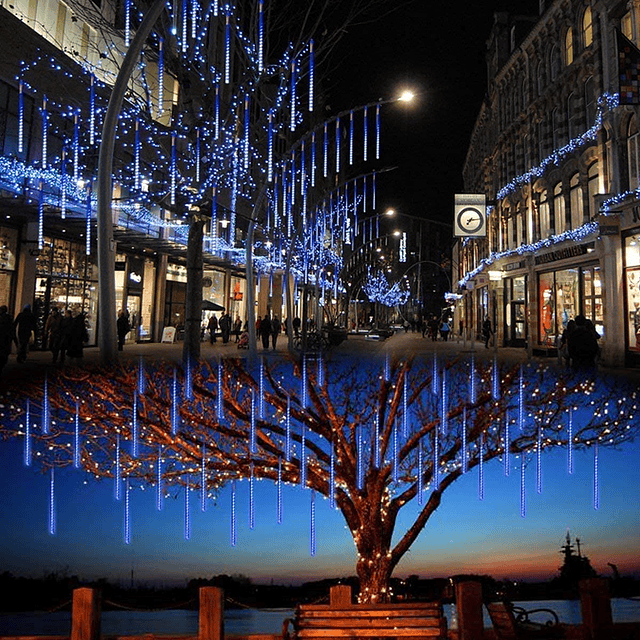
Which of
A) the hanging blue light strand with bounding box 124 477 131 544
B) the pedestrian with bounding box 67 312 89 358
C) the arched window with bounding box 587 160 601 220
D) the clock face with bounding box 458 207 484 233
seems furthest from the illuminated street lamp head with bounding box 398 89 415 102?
the hanging blue light strand with bounding box 124 477 131 544

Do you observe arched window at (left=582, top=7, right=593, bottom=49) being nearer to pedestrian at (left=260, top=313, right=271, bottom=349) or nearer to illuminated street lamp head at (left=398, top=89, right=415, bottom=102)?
illuminated street lamp head at (left=398, top=89, right=415, bottom=102)

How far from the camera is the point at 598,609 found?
427 cm

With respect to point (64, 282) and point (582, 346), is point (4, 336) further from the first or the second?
point (582, 346)

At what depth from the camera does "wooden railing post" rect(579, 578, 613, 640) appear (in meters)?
4.25

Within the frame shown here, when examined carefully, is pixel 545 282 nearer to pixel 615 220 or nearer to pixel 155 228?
pixel 615 220

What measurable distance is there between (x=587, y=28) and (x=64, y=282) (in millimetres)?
26466

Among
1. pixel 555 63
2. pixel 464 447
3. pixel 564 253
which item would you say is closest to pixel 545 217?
pixel 564 253

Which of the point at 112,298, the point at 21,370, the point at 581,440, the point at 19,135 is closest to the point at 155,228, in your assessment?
the point at 19,135

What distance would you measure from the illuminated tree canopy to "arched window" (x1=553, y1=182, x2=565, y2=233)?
21.5 m

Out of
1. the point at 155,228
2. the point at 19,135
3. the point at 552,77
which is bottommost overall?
the point at 155,228

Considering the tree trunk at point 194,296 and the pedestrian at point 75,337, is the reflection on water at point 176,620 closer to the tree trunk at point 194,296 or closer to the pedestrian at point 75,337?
the tree trunk at point 194,296

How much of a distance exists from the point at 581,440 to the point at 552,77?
26818 mm

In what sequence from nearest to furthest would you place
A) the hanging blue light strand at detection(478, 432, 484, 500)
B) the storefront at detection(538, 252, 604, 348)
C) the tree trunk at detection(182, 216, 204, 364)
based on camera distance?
the hanging blue light strand at detection(478, 432, 484, 500)
the tree trunk at detection(182, 216, 204, 364)
the storefront at detection(538, 252, 604, 348)

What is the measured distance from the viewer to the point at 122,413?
6637mm
